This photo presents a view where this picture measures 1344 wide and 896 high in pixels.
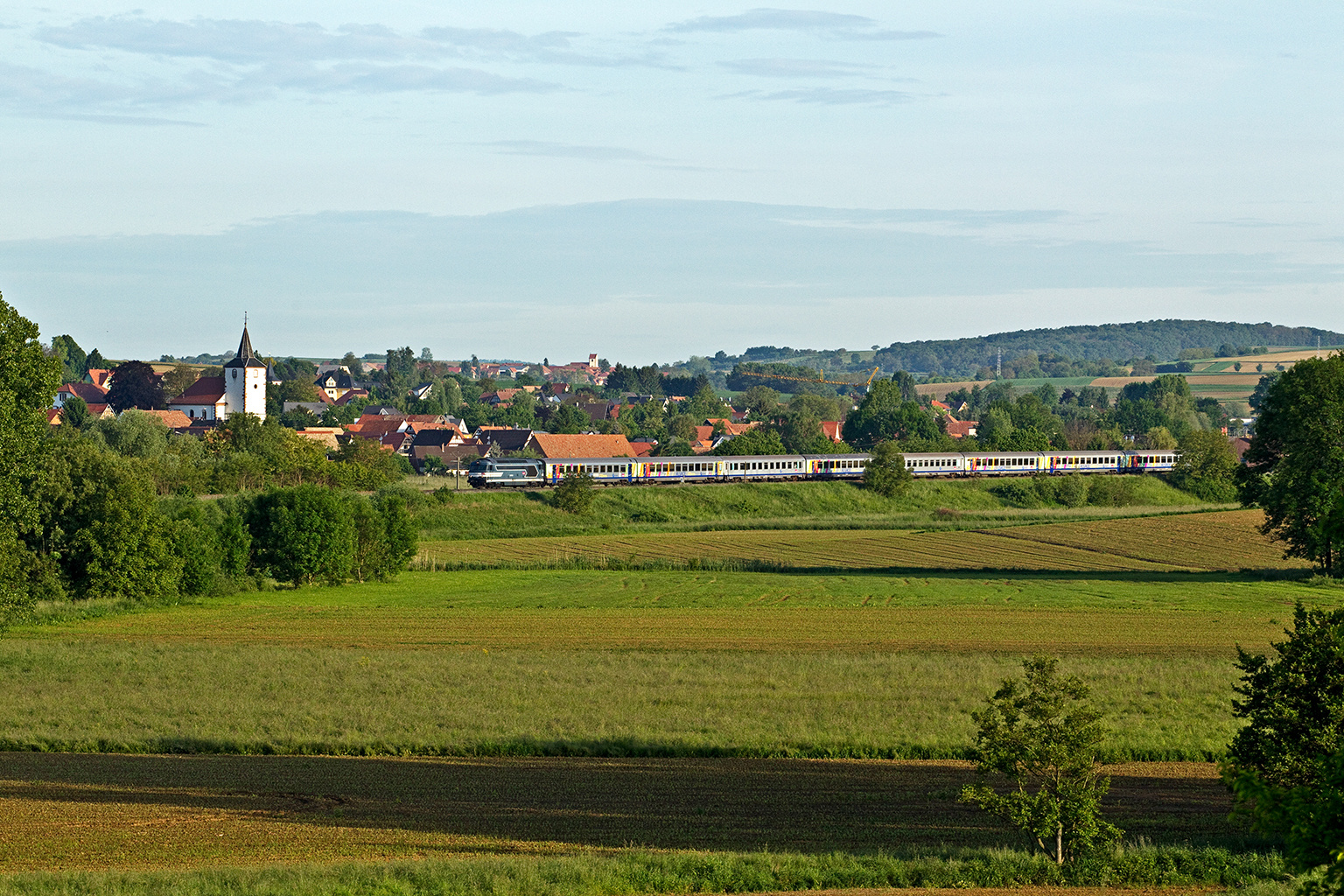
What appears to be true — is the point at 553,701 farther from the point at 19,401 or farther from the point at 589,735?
the point at 19,401

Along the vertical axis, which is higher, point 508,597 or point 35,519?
point 35,519

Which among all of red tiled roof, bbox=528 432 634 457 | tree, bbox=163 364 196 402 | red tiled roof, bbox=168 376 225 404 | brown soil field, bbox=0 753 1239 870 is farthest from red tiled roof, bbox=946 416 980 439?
brown soil field, bbox=0 753 1239 870

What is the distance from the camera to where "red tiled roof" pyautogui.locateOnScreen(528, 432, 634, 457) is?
11831cm

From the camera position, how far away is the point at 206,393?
143625 mm

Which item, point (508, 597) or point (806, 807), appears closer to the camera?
point (806, 807)

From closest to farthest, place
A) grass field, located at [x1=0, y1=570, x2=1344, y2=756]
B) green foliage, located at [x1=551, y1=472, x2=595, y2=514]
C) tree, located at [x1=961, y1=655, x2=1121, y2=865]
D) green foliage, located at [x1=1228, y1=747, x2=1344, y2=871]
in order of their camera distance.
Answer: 1. green foliage, located at [x1=1228, y1=747, x2=1344, y2=871]
2. tree, located at [x1=961, y1=655, x2=1121, y2=865]
3. grass field, located at [x1=0, y1=570, x2=1344, y2=756]
4. green foliage, located at [x1=551, y1=472, x2=595, y2=514]

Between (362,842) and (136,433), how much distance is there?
A: 276 ft

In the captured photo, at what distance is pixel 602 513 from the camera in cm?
8612

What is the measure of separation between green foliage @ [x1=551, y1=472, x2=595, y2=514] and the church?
64.0 meters

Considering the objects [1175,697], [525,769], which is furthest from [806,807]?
[1175,697]

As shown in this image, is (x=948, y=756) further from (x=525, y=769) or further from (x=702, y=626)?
(x=702, y=626)

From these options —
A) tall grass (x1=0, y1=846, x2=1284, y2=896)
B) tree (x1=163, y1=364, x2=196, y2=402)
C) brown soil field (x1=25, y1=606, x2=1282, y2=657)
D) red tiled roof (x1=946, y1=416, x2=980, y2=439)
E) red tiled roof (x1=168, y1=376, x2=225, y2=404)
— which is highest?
tree (x1=163, y1=364, x2=196, y2=402)

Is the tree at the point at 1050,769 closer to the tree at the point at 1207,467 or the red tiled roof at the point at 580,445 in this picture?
the tree at the point at 1207,467

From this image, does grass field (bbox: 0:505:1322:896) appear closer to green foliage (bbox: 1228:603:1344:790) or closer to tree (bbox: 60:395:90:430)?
green foliage (bbox: 1228:603:1344:790)
